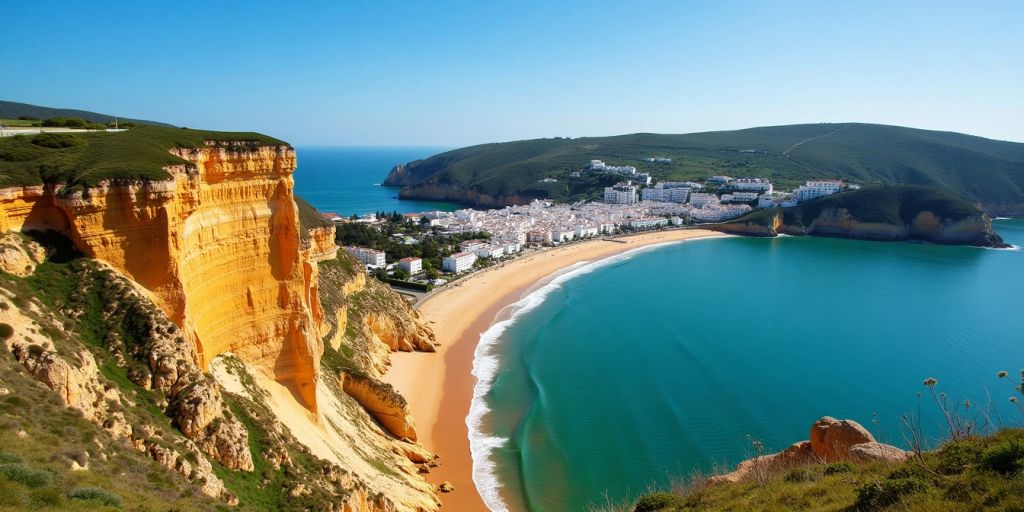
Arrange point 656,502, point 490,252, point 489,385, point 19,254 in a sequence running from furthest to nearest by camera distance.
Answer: point 490,252, point 489,385, point 656,502, point 19,254

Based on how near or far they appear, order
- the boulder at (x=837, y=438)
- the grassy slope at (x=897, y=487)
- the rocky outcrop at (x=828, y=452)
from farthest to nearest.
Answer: the boulder at (x=837, y=438)
the rocky outcrop at (x=828, y=452)
the grassy slope at (x=897, y=487)

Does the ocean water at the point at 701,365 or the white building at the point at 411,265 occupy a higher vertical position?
the white building at the point at 411,265

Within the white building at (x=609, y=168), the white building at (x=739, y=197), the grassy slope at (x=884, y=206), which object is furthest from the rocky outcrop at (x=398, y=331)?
the white building at (x=609, y=168)

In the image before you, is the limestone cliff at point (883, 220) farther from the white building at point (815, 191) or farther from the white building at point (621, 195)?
the white building at point (621, 195)

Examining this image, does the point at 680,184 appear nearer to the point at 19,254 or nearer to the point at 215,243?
the point at 215,243

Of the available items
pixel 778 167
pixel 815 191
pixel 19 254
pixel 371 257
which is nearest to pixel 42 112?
pixel 371 257

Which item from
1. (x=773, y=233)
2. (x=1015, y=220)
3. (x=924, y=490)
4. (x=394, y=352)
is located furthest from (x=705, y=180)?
(x=924, y=490)
